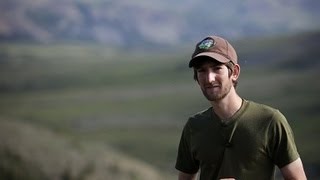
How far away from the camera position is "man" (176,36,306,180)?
1494 millimetres

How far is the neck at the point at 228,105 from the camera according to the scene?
5.04ft

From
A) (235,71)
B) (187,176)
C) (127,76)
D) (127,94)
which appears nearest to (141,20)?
(127,76)

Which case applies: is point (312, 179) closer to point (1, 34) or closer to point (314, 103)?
point (314, 103)

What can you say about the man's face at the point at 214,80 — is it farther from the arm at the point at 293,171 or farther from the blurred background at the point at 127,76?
the blurred background at the point at 127,76

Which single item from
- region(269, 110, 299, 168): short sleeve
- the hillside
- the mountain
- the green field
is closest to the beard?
region(269, 110, 299, 168): short sleeve

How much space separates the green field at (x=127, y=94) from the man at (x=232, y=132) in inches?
235

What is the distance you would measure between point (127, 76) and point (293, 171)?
7.93 meters

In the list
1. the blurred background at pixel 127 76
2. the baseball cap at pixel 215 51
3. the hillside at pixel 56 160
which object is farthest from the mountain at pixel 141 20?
the baseball cap at pixel 215 51

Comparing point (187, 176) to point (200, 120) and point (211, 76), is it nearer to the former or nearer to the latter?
point (200, 120)

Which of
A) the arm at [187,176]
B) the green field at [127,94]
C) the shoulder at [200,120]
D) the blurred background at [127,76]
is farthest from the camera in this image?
the green field at [127,94]

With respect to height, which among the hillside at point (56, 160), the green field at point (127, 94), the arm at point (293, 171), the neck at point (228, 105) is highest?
the green field at point (127, 94)

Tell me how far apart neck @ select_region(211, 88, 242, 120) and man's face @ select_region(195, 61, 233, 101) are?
0.06 ft

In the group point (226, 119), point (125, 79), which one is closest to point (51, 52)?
point (125, 79)

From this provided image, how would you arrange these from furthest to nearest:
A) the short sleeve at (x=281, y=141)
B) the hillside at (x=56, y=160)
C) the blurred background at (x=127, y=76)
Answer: the blurred background at (x=127, y=76) < the hillside at (x=56, y=160) < the short sleeve at (x=281, y=141)
